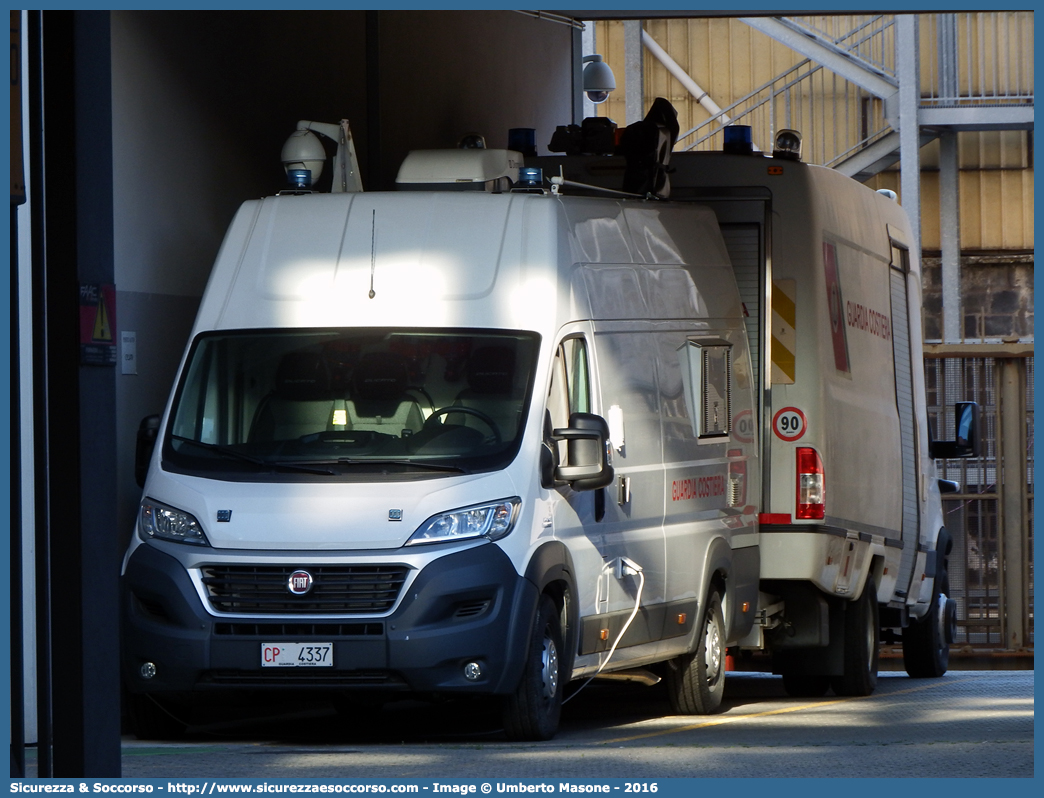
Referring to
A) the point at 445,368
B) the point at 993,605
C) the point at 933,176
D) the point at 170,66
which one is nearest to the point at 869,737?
the point at 445,368

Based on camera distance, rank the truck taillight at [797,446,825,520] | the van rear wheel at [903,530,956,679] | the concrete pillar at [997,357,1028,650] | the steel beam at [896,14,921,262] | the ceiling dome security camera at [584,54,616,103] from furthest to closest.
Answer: the steel beam at [896,14,921,262]
the ceiling dome security camera at [584,54,616,103]
the concrete pillar at [997,357,1028,650]
the van rear wheel at [903,530,956,679]
the truck taillight at [797,446,825,520]

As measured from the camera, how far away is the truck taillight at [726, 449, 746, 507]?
12.9 m

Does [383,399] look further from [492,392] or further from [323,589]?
[323,589]

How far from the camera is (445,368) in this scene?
10586 mm

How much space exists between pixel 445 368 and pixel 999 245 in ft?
72.7

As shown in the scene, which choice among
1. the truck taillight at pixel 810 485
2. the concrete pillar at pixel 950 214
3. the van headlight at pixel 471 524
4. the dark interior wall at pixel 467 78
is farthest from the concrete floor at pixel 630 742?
the concrete pillar at pixel 950 214

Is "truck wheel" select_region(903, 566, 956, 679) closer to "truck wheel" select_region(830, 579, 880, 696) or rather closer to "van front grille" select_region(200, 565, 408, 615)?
"truck wheel" select_region(830, 579, 880, 696)

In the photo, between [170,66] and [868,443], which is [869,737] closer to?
[868,443]

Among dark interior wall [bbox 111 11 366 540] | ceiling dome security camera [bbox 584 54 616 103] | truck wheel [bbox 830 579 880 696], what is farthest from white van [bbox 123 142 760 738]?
ceiling dome security camera [bbox 584 54 616 103]

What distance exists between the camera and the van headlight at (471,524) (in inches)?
389

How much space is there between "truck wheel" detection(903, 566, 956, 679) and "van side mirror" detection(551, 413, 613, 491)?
772cm

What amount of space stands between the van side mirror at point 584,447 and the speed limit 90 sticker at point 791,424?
3.27 meters

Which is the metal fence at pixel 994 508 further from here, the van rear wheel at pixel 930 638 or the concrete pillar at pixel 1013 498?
the van rear wheel at pixel 930 638

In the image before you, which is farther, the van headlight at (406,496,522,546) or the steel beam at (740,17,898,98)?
the steel beam at (740,17,898,98)
